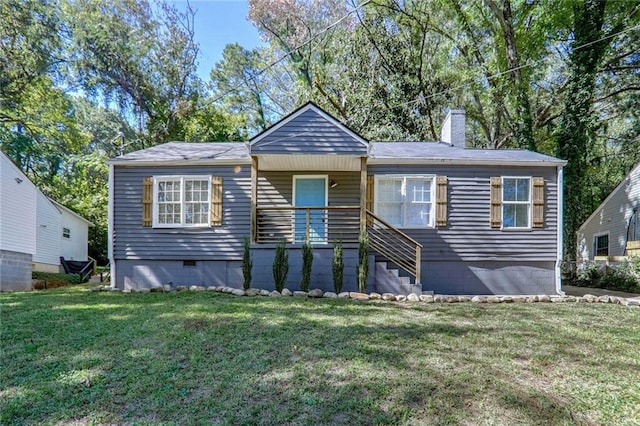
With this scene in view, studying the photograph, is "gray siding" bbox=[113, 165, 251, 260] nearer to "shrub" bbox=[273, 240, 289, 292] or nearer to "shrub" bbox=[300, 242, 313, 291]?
"shrub" bbox=[273, 240, 289, 292]

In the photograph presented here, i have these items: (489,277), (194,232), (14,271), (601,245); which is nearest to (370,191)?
(489,277)

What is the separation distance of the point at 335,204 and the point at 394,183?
1.56 metres

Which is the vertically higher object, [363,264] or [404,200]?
[404,200]

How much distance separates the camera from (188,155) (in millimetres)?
9008

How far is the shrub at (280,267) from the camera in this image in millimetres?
7281

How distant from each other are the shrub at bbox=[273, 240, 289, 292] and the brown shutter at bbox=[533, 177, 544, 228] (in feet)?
19.9

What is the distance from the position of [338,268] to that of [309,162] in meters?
2.61

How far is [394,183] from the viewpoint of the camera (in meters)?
8.73

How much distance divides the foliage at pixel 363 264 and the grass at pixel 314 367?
1.69 meters

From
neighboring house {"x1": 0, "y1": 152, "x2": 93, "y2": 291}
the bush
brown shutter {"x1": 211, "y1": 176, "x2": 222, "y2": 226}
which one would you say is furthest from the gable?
the bush

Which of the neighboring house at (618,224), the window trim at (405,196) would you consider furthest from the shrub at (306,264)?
the neighboring house at (618,224)

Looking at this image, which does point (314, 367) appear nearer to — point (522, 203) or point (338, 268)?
point (338, 268)

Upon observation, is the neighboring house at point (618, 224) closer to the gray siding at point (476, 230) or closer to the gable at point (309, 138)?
the gray siding at point (476, 230)

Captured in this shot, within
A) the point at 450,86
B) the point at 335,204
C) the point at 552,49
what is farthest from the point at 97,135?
the point at 552,49
